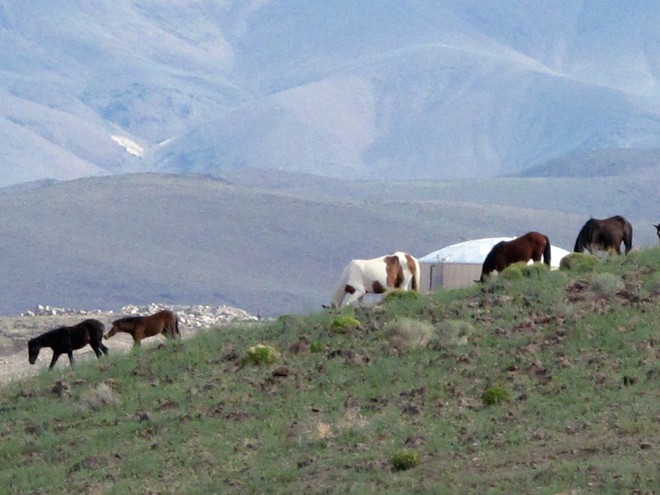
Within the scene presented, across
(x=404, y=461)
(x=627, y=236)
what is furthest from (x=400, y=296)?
(x=404, y=461)

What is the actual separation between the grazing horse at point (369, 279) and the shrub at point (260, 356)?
712 cm

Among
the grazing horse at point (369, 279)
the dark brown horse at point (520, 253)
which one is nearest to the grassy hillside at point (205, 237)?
the grazing horse at point (369, 279)

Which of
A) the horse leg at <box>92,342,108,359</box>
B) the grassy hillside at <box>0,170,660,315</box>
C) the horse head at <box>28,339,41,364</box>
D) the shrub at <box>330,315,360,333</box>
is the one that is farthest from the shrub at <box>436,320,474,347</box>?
the grassy hillside at <box>0,170,660,315</box>

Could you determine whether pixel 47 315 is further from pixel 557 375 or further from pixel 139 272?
pixel 139 272

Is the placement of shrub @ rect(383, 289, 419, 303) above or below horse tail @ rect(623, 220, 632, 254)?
below

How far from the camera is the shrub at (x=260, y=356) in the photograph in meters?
22.8

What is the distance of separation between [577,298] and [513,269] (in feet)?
7.65

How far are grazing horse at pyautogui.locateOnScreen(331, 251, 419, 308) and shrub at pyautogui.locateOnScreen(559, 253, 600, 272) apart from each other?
16.7 ft

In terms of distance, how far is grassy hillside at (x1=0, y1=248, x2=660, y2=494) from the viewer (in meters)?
16.7

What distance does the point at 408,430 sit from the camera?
730 inches

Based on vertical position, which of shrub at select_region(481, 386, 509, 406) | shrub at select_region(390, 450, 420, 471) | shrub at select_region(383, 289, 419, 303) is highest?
shrub at select_region(383, 289, 419, 303)

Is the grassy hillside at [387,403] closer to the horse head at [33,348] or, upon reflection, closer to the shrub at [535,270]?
the shrub at [535,270]

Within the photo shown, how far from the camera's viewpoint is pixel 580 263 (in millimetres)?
25656

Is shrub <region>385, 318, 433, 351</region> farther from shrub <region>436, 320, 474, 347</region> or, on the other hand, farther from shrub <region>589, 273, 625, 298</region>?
shrub <region>589, 273, 625, 298</region>
